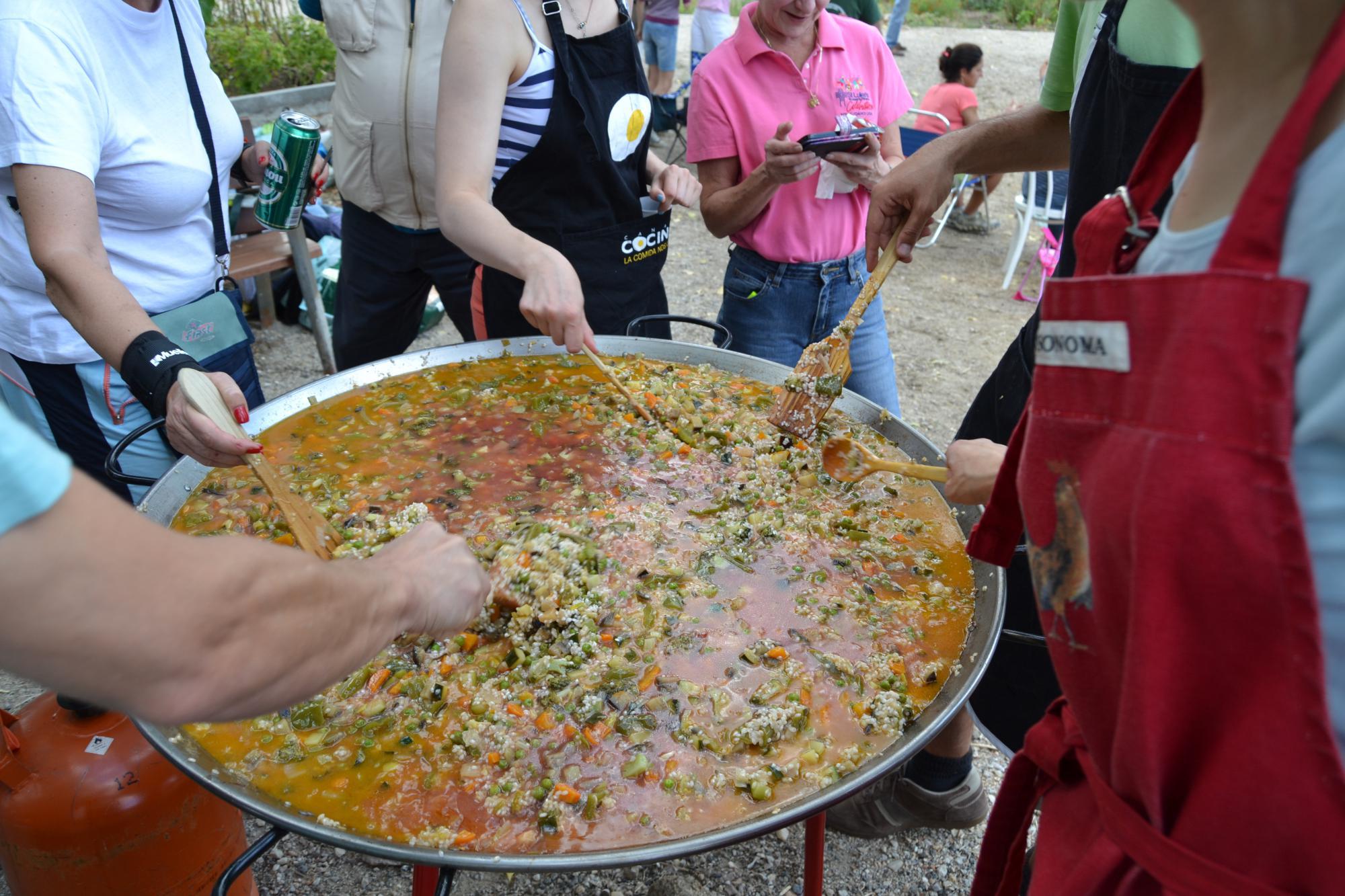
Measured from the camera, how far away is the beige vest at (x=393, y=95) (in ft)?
12.2

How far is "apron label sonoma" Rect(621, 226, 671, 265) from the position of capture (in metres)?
3.25

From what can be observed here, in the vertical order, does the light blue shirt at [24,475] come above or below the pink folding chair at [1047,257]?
above

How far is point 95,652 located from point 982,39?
2187cm

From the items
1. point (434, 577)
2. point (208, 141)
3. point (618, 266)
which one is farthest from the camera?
point (618, 266)

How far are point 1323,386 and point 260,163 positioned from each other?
388 centimetres

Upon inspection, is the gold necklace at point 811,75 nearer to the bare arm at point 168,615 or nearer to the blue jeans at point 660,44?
the bare arm at point 168,615

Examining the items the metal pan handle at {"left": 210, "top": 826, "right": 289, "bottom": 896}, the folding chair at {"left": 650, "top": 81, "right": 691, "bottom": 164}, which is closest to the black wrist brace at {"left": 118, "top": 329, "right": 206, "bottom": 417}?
the metal pan handle at {"left": 210, "top": 826, "right": 289, "bottom": 896}

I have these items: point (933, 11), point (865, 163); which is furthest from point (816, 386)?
point (933, 11)

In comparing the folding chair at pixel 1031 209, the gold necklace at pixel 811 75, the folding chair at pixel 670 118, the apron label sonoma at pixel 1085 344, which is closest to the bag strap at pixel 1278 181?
the apron label sonoma at pixel 1085 344

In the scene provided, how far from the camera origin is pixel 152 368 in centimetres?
212

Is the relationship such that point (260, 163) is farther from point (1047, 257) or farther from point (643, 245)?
point (1047, 257)

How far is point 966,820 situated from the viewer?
2.94m

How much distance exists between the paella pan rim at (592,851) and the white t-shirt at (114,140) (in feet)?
1.81

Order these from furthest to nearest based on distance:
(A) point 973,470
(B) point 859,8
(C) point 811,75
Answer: (B) point 859,8 < (C) point 811,75 < (A) point 973,470
